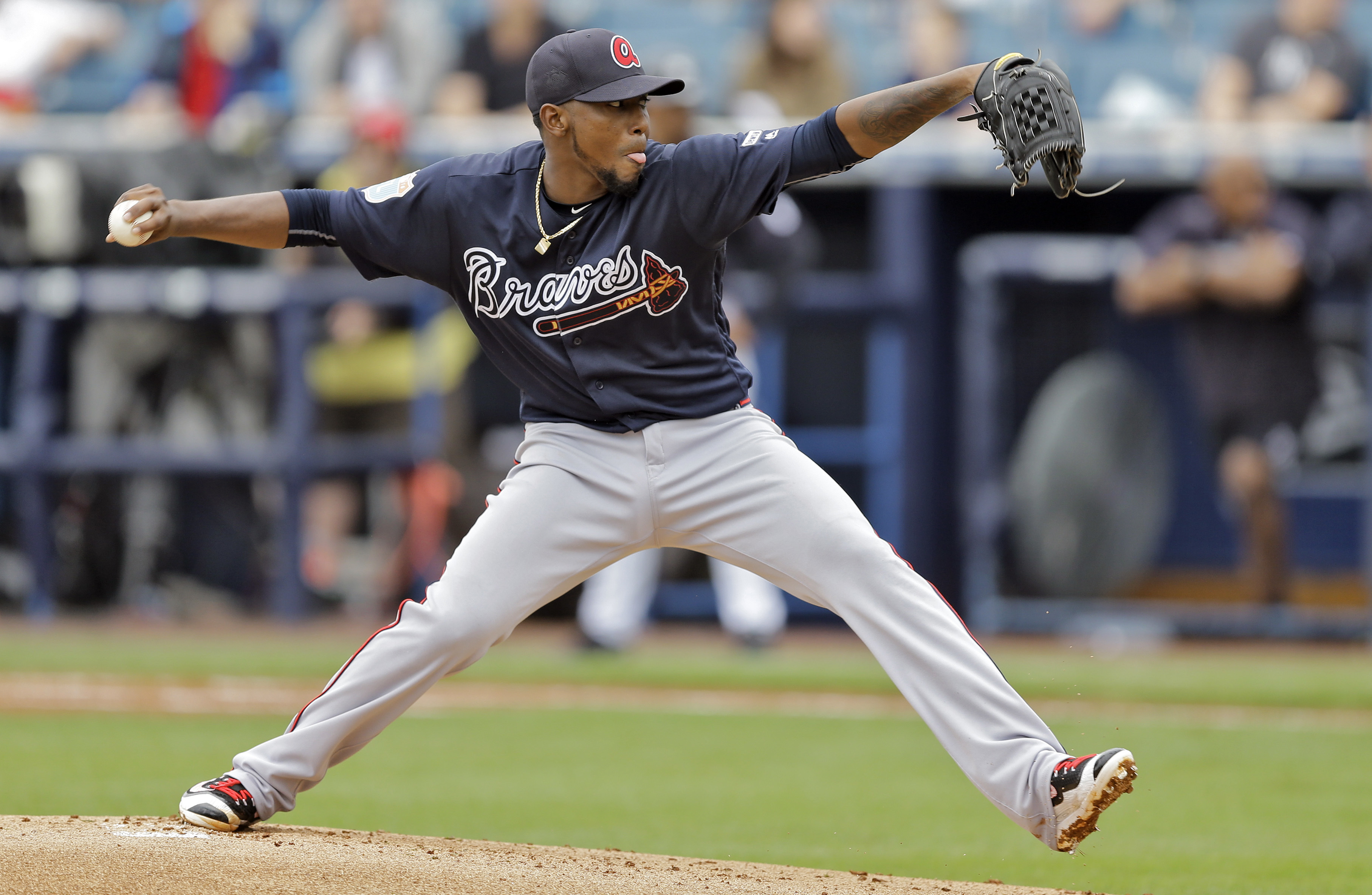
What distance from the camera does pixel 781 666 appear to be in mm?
8422

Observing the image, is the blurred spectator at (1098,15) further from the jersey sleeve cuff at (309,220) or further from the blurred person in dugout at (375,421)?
the jersey sleeve cuff at (309,220)

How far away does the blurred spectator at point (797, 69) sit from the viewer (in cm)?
1009

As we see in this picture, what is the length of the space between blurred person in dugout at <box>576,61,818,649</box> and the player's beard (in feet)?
14.3

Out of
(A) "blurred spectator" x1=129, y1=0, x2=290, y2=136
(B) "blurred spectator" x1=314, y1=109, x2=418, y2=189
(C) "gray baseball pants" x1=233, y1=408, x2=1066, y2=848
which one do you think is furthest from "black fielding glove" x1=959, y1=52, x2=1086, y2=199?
(A) "blurred spectator" x1=129, y1=0, x2=290, y2=136

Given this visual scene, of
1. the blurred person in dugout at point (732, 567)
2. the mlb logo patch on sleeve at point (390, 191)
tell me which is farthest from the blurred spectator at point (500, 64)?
the mlb logo patch on sleeve at point (390, 191)

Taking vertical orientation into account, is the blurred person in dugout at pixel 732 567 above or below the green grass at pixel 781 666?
above

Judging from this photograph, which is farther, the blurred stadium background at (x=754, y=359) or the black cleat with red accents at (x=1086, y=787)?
the blurred stadium background at (x=754, y=359)

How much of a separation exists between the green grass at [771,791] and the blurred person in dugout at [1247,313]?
9.37 feet

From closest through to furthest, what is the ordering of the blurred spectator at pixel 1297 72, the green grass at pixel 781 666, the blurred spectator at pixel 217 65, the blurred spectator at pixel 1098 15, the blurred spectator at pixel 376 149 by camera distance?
the green grass at pixel 781 666 < the blurred spectator at pixel 376 149 < the blurred spectator at pixel 1297 72 < the blurred spectator at pixel 1098 15 < the blurred spectator at pixel 217 65

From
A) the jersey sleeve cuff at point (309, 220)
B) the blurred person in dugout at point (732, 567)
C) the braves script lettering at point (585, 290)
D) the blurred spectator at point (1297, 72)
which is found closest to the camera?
the braves script lettering at point (585, 290)

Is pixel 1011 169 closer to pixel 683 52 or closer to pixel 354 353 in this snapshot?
pixel 354 353

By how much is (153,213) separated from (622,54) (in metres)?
1.07

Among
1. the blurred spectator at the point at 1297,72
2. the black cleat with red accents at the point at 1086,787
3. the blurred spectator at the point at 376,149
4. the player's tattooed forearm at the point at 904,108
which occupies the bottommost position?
the black cleat with red accents at the point at 1086,787

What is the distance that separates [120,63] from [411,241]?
29.1 feet
